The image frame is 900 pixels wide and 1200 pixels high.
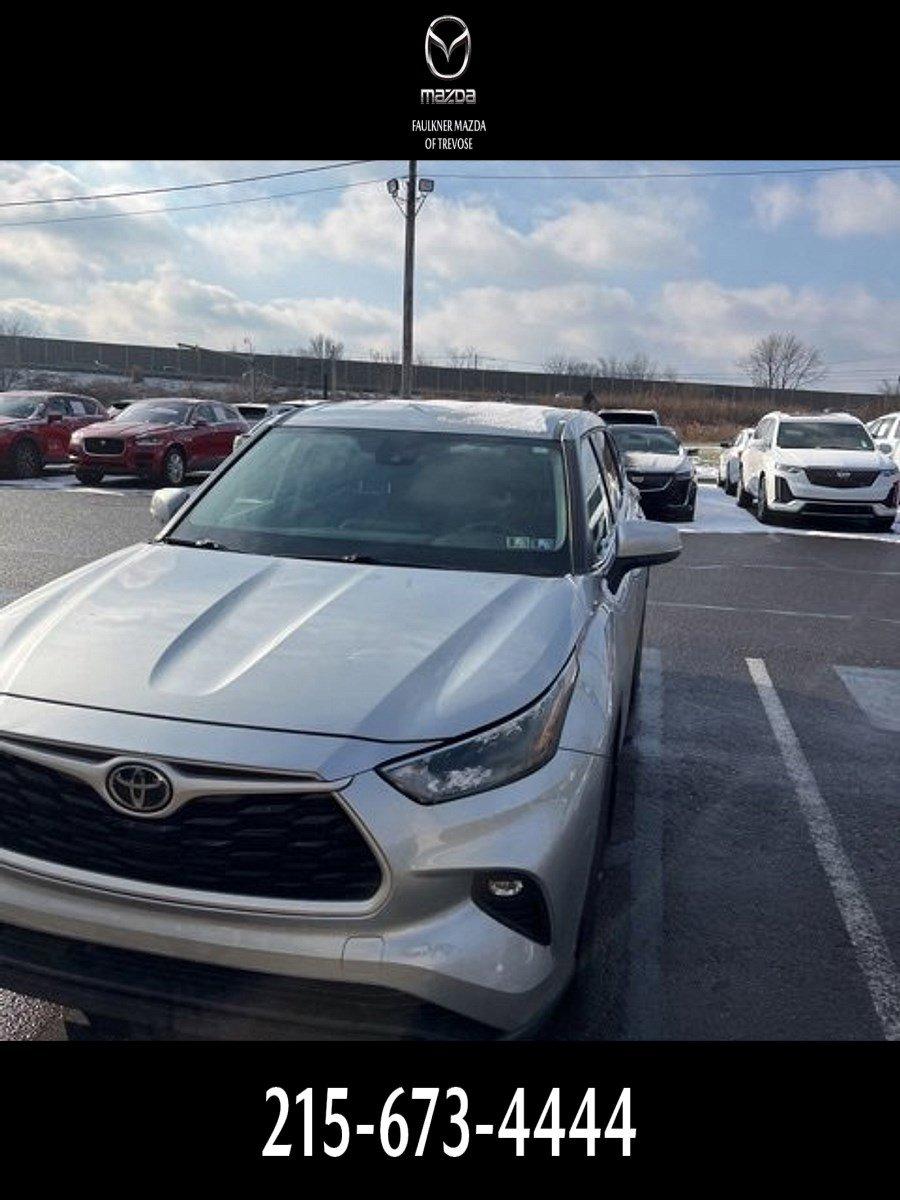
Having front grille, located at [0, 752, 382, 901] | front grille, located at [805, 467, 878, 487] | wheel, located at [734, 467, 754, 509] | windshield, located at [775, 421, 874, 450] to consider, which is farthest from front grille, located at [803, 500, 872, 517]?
front grille, located at [0, 752, 382, 901]

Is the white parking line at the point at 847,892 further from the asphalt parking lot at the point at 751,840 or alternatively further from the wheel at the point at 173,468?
the wheel at the point at 173,468

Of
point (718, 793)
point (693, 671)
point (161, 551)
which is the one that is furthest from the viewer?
point (693, 671)

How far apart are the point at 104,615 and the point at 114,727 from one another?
658mm

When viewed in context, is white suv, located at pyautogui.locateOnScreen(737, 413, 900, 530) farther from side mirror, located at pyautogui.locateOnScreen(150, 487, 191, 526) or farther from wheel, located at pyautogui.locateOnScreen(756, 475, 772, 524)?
side mirror, located at pyautogui.locateOnScreen(150, 487, 191, 526)

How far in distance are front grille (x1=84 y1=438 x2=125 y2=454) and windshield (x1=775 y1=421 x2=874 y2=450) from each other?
10.7m

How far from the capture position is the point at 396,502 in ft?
12.3

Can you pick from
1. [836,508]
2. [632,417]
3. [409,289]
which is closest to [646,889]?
[836,508]

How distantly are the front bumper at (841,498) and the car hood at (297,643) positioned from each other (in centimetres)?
1187

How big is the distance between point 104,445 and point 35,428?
7.27ft
